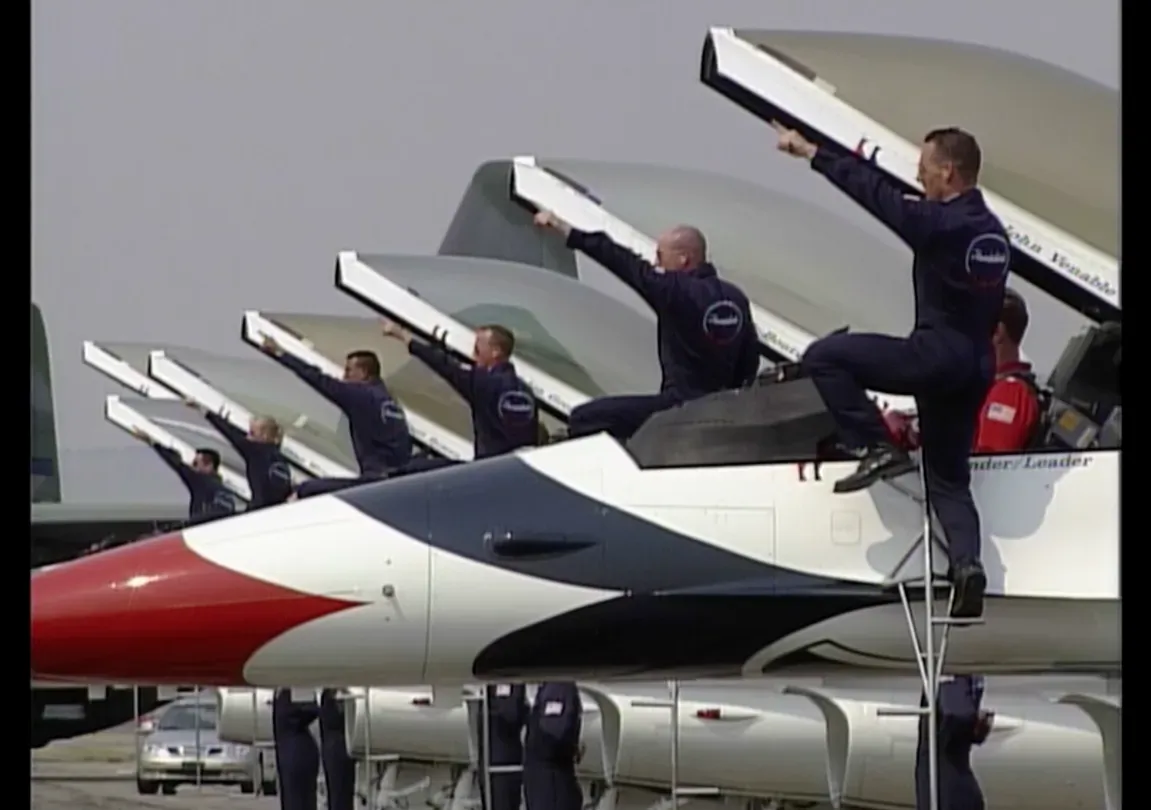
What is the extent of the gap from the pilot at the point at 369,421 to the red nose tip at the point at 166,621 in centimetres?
403

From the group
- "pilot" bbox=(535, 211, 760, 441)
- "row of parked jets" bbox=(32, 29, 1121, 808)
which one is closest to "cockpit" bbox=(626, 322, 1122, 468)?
"row of parked jets" bbox=(32, 29, 1121, 808)

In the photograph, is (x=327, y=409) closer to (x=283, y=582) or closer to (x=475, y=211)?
(x=475, y=211)

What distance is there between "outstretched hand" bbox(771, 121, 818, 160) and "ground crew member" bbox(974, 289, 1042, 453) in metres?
0.78

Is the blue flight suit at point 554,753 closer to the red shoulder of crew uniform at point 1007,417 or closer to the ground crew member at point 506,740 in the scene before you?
the ground crew member at point 506,740

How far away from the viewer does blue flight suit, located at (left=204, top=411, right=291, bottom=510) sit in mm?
13602

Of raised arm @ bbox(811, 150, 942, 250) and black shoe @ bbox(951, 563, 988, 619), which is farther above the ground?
raised arm @ bbox(811, 150, 942, 250)

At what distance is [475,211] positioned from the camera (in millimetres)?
12922

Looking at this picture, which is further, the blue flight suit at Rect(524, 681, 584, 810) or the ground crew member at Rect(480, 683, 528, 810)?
the ground crew member at Rect(480, 683, 528, 810)

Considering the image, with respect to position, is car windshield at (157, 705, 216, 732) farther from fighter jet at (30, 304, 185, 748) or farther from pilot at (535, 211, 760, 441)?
pilot at (535, 211, 760, 441)

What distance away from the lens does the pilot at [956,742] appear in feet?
25.5

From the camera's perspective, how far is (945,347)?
6.74 m

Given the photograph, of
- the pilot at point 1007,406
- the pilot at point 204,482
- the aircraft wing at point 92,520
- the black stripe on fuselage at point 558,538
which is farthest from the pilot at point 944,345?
the aircraft wing at point 92,520
